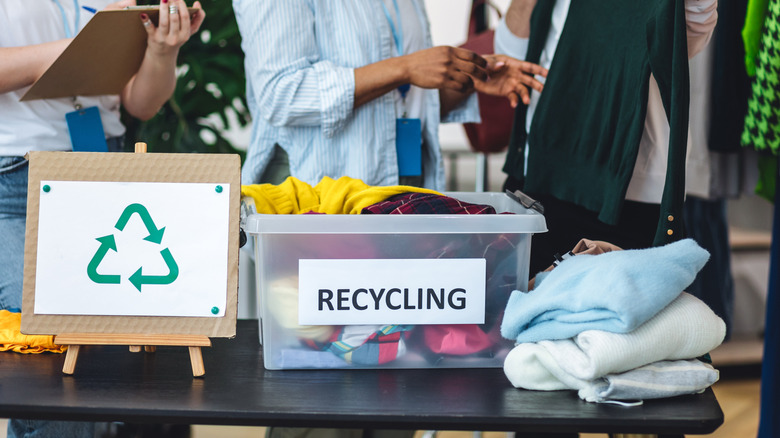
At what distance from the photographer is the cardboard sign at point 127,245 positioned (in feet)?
2.97

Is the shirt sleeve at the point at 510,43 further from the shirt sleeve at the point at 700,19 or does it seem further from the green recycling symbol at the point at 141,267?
the green recycling symbol at the point at 141,267

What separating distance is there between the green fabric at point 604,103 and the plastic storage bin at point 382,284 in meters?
0.32

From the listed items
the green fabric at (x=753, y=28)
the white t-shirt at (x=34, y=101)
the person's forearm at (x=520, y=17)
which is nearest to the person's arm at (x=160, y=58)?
the white t-shirt at (x=34, y=101)

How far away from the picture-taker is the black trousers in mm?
1330

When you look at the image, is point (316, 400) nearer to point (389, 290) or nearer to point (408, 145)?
point (389, 290)

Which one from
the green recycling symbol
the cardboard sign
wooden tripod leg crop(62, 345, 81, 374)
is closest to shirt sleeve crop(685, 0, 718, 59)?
the cardboard sign

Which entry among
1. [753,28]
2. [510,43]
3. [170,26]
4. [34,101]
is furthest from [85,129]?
[753,28]

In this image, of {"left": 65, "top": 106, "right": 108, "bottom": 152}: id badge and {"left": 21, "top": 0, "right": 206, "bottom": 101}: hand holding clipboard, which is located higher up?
{"left": 21, "top": 0, "right": 206, "bottom": 101}: hand holding clipboard

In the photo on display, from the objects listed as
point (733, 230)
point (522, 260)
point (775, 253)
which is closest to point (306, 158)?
point (522, 260)

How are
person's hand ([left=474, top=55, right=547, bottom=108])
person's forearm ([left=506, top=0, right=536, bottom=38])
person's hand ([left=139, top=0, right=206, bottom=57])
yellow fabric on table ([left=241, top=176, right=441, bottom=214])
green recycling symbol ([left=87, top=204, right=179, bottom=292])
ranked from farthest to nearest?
1. person's forearm ([left=506, top=0, right=536, bottom=38])
2. person's hand ([left=474, top=55, right=547, bottom=108])
3. person's hand ([left=139, top=0, right=206, bottom=57])
4. yellow fabric on table ([left=241, top=176, right=441, bottom=214])
5. green recycling symbol ([left=87, top=204, right=179, bottom=292])

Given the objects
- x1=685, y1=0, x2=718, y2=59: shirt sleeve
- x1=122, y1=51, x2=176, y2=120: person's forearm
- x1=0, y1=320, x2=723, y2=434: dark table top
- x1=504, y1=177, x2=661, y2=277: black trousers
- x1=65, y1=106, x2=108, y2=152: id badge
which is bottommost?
x1=0, y1=320, x2=723, y2=434: dark table top

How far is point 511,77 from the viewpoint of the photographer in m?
1.44

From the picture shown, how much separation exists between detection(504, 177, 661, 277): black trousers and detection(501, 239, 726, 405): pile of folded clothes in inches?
14.4

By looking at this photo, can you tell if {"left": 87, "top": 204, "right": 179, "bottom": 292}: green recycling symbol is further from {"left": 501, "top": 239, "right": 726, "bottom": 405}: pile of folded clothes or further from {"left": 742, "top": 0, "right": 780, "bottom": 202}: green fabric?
{"left": 742, "top": 0, "right": 780, "bottom": 202}: green fabric
